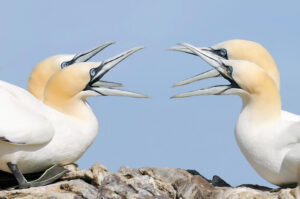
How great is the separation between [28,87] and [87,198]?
279cm

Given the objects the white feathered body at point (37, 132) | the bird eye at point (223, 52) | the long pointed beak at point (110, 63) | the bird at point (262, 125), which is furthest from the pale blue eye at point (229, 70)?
the white feathered body at point (37, 132)

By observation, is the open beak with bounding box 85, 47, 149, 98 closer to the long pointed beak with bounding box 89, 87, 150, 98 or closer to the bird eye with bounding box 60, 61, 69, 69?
the long pointed beak with bounding box 89, 87, 150, 98

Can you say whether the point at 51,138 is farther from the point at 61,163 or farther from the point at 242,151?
the point at 242,151

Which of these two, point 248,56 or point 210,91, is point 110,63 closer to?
point 210,91

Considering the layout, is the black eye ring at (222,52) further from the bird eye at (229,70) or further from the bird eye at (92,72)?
the bird eye at (92,72)

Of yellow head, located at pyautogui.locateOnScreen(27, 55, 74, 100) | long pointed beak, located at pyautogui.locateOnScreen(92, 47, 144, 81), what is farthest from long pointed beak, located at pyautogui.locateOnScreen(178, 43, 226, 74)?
yellow head, located at pyautogui.locateOnScreen(27, 55, 74, 100)

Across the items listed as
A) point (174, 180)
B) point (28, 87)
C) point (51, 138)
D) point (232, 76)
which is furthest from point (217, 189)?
point (28, 87)

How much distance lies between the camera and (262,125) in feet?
41.2

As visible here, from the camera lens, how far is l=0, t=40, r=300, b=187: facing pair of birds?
12391 millimetres

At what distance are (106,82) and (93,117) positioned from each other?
52 centimetres

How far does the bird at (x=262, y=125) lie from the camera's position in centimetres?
1232

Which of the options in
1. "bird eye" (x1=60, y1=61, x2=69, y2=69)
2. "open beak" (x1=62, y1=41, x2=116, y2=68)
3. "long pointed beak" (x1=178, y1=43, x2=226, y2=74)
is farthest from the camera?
"open beak" (x1=62, y1=41, x2=116, y2=68)

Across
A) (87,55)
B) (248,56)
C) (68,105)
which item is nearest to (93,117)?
(68,105)

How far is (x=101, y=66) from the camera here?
13352 millimetres
